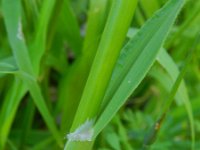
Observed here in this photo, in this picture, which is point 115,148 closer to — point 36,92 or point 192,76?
point 36,92

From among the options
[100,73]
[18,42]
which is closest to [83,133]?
[100,73]

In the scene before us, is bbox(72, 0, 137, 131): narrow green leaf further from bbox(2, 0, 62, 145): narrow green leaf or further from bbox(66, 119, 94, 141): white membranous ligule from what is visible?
bbox(2, 0, 62, 145): narrow green leaf

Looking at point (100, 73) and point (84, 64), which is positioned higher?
point (100, 73)

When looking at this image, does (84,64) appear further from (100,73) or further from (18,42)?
(100,73)

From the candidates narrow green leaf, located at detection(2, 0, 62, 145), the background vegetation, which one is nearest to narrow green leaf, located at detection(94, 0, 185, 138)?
the background vegetation

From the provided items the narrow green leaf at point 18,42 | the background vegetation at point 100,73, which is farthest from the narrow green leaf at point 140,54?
the narrow green leaf at point 18,42

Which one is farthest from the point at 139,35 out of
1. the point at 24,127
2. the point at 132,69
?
the point at 24,127

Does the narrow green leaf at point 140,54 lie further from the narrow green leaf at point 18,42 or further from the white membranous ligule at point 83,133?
the narrow green leaf at point 18,42
